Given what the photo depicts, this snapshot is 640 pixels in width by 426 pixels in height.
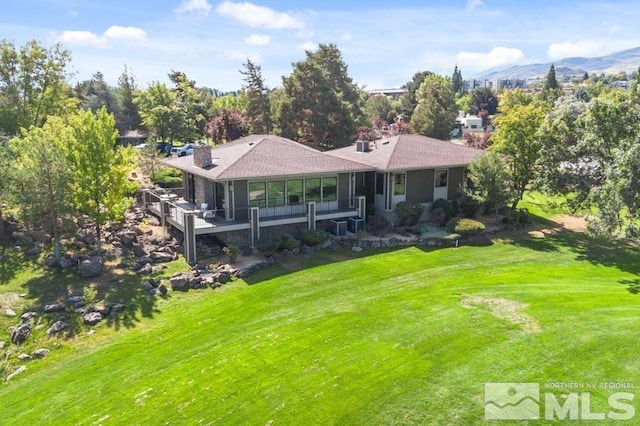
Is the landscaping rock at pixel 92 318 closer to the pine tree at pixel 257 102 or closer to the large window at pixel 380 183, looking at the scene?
the large window at pixel 380 183

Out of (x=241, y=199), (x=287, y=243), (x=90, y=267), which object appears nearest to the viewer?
(x=90, y=267)

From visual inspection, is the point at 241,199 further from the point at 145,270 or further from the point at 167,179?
the point at 167,179

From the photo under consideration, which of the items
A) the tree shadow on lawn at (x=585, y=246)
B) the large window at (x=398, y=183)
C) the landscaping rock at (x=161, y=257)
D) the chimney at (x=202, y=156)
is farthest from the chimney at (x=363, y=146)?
the landscaping rock at (x=161, y=257)

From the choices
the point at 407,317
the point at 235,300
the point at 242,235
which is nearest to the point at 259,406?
the point at 407,317

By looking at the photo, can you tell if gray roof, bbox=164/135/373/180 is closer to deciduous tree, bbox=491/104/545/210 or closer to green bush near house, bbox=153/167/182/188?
green bush near house, bbox=153/167/182/188

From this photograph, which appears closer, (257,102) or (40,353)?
(40,353)

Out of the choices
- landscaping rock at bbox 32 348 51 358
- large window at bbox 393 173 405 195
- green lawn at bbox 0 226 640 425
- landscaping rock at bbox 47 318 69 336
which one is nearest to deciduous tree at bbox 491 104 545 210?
large window at bbox 393 173 405 195

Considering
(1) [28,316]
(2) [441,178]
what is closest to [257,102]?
(2) [441,178]
